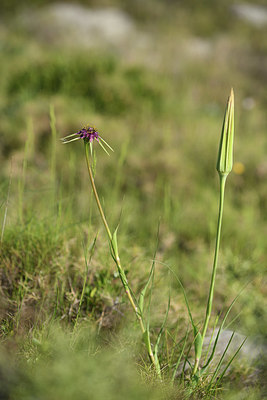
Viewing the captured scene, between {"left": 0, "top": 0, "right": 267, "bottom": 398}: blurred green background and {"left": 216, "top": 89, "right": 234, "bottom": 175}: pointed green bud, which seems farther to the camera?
{"left": 0, "top": 0, "right": 267, "bottom": 398}: blurred green background

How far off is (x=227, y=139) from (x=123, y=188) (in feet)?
6.65

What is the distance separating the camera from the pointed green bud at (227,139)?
91 centimetres

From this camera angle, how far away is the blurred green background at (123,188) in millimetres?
1322

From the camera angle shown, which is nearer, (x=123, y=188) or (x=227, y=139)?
(x=227, y=139)

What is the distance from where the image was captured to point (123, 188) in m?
2.92

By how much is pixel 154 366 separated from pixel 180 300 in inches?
20.4

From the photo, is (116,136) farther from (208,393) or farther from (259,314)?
(208,393)

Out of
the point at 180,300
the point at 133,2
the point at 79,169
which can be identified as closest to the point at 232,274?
the point at 180,300

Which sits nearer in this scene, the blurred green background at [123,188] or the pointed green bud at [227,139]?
the pointed green bud at [227,139]

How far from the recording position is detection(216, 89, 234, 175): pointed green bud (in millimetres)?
908

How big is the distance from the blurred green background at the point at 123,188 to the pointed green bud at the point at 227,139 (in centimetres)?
37

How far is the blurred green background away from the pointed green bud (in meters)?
0.37

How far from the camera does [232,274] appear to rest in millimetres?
2068

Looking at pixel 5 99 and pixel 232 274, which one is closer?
pixel 232 274
